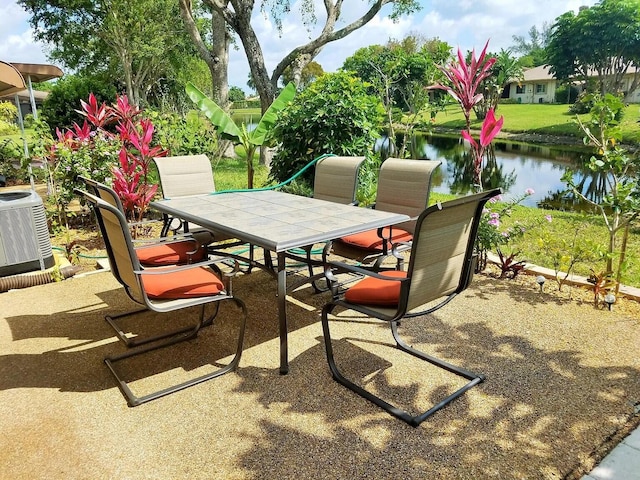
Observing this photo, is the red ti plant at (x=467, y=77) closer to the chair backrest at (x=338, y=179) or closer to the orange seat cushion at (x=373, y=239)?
the chair backrest at (x=338, y=179)

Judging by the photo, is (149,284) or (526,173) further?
(526,173)

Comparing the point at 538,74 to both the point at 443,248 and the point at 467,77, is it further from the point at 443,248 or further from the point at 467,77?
the point at 443,248

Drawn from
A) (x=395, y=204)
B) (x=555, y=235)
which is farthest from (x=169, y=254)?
(x=555, y=235)

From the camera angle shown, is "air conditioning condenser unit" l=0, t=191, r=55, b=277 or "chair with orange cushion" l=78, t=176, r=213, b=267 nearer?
"chair with orange cushion" l=78, t=176, r=213, b=267

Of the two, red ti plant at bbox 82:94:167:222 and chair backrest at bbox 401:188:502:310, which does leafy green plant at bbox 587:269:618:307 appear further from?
red ti plant at bbox 82:94:167:222

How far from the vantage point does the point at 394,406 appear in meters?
2.49

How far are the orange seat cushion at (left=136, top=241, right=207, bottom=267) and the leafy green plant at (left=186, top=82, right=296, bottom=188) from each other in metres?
3.37

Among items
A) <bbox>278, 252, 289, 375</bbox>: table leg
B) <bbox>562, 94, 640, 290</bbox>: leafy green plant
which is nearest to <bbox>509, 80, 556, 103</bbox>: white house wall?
<bbox>562, 94, 640, 290</bbox>: leafy green plant

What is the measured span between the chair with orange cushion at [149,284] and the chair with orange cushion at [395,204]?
122 centimetres

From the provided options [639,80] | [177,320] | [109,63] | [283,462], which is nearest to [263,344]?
[177,320]

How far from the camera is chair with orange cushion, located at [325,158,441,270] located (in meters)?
3.69

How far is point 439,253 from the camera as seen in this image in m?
2.40

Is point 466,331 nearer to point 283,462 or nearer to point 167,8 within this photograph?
point 283,462

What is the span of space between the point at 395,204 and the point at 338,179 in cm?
65
